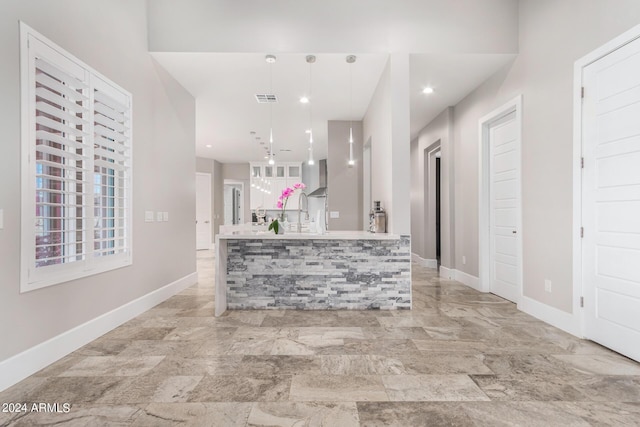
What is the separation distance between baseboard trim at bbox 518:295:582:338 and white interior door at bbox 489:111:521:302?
0.19 meters

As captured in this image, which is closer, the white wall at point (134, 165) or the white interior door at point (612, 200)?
the white wall at point (134, 165)

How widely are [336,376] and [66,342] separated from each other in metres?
2.02

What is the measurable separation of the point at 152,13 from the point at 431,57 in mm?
3054

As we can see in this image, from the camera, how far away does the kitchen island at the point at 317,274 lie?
354 cm

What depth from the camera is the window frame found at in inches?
82.1

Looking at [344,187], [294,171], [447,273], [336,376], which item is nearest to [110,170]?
[336,376]

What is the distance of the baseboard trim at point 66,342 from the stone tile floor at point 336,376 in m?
0.06

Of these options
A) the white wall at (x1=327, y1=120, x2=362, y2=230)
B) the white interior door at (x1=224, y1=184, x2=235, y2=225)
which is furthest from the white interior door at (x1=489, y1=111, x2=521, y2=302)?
the white interior door at (x1=224, y1=184, x2=235, y2=225)

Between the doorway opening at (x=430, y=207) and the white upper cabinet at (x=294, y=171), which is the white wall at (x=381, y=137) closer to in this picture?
the doorway opening at (x=430, y=207)

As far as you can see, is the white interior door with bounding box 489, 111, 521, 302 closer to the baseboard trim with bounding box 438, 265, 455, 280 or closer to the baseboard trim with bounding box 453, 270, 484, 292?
the baseboard trim with bounding box 453, 270, 484, 292

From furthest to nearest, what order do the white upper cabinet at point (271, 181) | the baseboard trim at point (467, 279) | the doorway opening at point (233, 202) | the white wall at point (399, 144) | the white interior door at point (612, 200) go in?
the doorway opening at point (233, 202)
the white upper cabinet at point (271, 181)
the baseboard trim at point (467, 279)
the white wall at point (399, 144)
the white interior door at point (612, 200)

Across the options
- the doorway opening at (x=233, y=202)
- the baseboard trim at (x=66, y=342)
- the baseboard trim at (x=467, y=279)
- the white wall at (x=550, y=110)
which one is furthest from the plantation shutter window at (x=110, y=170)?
the doorway opening at (x=233, y=202)

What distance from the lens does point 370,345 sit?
2531 mm

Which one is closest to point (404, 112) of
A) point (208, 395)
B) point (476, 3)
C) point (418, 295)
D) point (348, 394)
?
point (476, 3)
